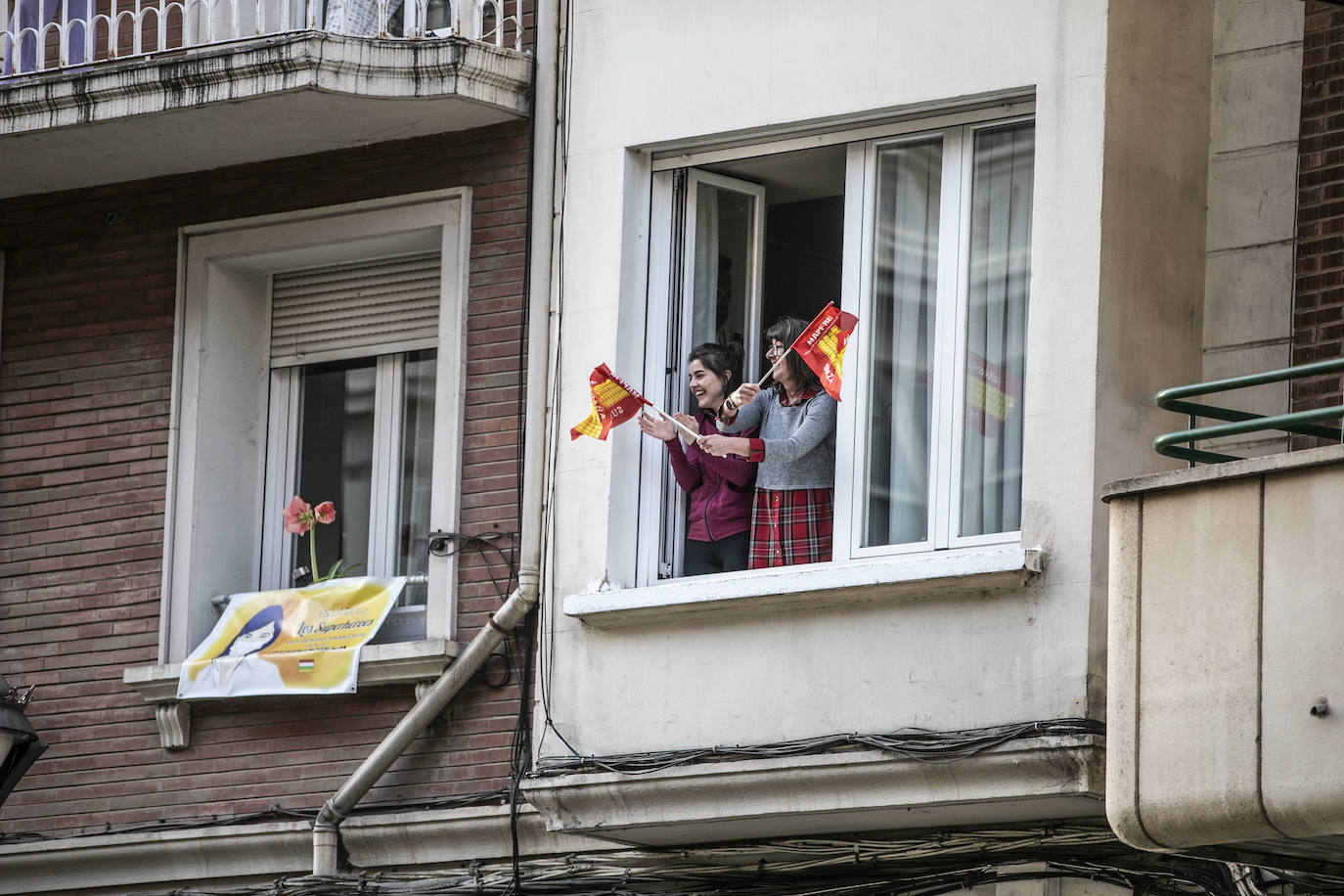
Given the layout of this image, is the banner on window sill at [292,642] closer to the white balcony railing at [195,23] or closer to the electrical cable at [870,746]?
the electrical cable at [870,746]

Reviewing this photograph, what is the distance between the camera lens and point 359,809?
1382 cm

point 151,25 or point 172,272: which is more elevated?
point 151,25

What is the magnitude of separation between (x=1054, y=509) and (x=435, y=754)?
3696 mm

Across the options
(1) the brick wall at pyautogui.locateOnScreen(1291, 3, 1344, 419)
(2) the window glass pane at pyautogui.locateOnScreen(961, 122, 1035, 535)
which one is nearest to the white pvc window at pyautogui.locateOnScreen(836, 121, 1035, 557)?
(2) the window glass pane at pyautogui.locateOnScreen(961, 122, 1035, 535)

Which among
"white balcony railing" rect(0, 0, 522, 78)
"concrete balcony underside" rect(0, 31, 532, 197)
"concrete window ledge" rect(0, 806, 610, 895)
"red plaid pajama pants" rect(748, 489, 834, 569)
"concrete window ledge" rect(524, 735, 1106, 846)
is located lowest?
"concrete window ledge" rect(0, 806, 610, 895)

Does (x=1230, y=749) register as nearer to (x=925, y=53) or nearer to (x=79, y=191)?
(x=925, y=53)

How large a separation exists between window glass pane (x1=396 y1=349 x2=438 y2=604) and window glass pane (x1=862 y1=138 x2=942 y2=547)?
2.94 m

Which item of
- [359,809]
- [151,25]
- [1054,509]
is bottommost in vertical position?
[359,809]

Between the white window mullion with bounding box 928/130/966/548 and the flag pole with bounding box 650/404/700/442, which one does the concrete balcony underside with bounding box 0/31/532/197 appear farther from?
the white window mullion with bounding box 928/130/966/548

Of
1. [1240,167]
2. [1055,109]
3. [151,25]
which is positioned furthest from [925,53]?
[151,25]

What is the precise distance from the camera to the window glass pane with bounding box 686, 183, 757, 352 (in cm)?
1348

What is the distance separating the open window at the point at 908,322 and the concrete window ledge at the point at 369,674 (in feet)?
3.98

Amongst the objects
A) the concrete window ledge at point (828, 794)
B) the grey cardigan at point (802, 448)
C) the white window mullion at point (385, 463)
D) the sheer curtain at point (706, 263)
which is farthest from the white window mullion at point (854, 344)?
the white window mullion at point (385, 463)

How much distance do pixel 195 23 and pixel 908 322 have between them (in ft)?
15.5
